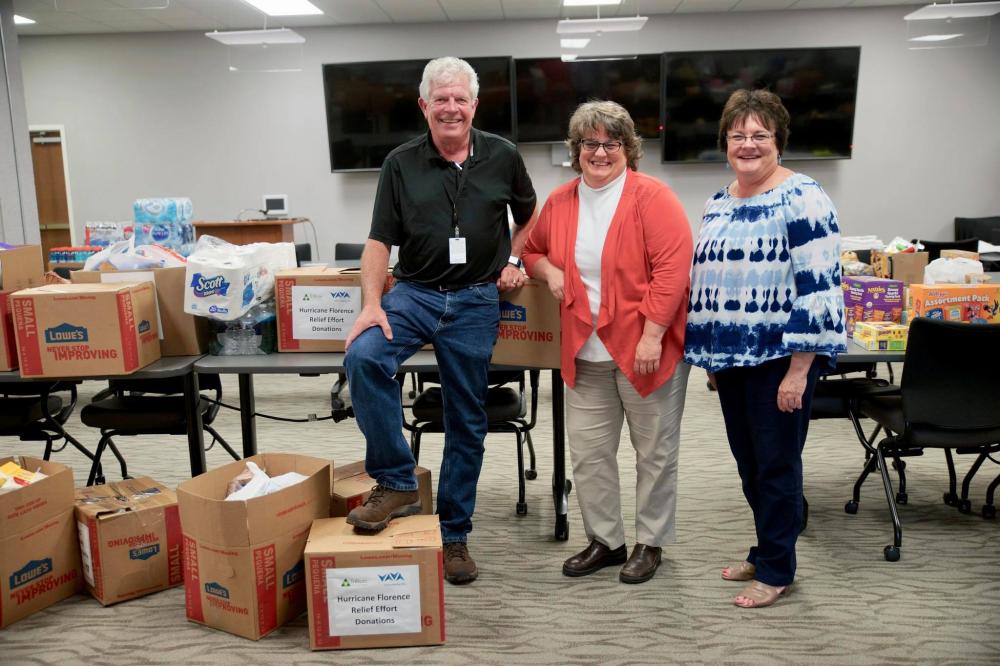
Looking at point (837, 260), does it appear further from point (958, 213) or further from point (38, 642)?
point (958, 213)

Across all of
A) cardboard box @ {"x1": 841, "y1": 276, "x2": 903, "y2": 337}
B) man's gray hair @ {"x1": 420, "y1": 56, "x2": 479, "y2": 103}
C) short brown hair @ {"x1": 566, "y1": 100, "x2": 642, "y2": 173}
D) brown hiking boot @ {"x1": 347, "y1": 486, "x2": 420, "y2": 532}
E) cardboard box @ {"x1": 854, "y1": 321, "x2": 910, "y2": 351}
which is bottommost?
brown hiking boot @ {"x1": 347, "y1": 486, "x2": 420, "y2": 532}

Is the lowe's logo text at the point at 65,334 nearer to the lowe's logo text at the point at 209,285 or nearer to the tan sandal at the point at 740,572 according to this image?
the lowe's logo text at the point at 209,285

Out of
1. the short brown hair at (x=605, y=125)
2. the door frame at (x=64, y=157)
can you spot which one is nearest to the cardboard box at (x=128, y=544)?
the short brown hair at (x=605, y=125)

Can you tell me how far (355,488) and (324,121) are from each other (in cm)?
594

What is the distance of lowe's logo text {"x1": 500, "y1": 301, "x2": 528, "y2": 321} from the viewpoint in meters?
2.55

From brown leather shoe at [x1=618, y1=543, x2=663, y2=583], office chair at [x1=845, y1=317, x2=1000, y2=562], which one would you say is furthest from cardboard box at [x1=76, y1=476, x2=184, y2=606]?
office chair at [x1=845, y1=317, x2=1000, y2=562]

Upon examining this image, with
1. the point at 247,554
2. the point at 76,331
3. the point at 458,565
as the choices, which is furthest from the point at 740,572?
the point at 76,331

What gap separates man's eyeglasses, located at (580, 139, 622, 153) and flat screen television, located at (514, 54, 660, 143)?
5.29 m

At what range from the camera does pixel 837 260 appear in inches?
80.1

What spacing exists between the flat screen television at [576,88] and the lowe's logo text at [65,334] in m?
5.47

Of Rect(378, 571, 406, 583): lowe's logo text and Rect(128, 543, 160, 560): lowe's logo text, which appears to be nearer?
Rect(378, 571, 406, 583): lowe's logo text

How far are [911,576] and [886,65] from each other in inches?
250

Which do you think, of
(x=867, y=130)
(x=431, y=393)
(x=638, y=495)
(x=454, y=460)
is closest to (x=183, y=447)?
(x=431, y=393)

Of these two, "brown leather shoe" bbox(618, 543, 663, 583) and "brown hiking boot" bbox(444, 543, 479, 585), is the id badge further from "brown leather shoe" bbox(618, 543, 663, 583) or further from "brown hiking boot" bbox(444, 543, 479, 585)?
"brown leather shoe" bbox(618, 543, 663, 583)
